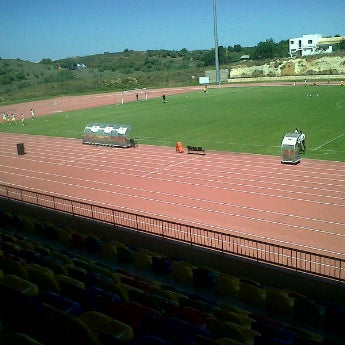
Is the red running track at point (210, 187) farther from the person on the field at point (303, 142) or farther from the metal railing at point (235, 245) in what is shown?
the person on the field at point (303, 142)

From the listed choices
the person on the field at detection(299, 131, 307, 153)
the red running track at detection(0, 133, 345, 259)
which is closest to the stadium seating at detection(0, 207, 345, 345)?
the red running track at detection(0, 133, 345, 259)

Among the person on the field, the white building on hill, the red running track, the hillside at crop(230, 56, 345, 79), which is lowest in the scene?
the red running track

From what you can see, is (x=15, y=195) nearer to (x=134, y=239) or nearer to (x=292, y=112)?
(x=134, y=239)

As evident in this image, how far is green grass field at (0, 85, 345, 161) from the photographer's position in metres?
31.3

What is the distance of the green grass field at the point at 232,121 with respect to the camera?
3128cm

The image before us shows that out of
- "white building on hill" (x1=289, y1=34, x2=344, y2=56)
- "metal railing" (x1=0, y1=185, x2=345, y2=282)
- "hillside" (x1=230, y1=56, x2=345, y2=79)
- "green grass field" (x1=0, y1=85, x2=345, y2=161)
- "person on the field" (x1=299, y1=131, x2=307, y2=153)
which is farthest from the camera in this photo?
"white building on hill" (x1=289, y1=34, x2=344, y2=56)

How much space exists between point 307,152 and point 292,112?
60.3 ft

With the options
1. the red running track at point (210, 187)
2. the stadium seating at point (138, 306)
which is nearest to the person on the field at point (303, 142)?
the red running track at point (210, 187)

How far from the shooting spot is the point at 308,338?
294 inches

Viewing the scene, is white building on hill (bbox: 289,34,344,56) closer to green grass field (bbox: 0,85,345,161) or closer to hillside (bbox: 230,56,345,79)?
hillside (bbox: 230,56,345,79)

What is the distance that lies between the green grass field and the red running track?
3.52 m

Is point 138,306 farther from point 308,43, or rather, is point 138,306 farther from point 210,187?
point 308,43

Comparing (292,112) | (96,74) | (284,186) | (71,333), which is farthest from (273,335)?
(96,74)

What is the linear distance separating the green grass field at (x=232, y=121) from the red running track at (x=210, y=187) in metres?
3.52
